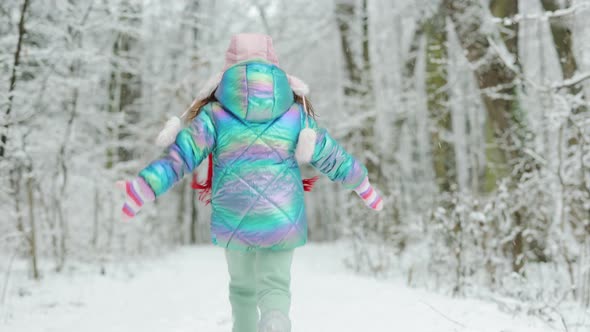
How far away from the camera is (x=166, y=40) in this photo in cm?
1353

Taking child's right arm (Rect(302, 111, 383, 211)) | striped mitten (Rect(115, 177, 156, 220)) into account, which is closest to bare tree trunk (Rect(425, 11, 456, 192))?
child's right arm (Rect(302, 111, 383, 211))

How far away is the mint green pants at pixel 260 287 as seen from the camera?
2.53 meters

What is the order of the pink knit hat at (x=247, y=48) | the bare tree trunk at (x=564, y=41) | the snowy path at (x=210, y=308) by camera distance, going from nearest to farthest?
1. the pink knit hat at (x=247, y=48)
2. the snowy path at (x=210, y=308)
3. the bare tree trunk at (x=564, y=41)

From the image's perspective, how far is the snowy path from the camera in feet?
11.8

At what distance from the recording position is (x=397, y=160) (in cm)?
995

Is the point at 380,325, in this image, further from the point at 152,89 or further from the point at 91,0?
the point at 152,89

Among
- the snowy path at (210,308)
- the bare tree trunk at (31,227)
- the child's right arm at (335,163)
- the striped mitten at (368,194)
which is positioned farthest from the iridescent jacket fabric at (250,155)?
the bare tree trunk at (31,227)

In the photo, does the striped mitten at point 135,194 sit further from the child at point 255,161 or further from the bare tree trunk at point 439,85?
the bare tree trunk at point 439,85

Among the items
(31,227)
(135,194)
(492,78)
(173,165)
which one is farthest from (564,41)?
(31,227)

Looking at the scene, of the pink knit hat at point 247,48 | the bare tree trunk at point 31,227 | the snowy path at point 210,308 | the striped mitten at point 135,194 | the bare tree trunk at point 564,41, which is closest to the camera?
the striped mitten at point 135,194

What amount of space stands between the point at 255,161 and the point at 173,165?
404mm

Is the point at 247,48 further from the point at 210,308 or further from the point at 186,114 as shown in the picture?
the point at 210,308

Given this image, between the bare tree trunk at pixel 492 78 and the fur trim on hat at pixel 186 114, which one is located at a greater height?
the bare tree trunk at pixel 492 78

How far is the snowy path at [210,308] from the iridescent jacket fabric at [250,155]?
1.33 meters
